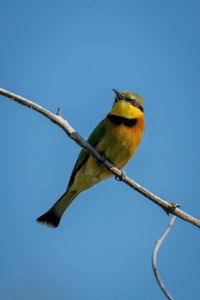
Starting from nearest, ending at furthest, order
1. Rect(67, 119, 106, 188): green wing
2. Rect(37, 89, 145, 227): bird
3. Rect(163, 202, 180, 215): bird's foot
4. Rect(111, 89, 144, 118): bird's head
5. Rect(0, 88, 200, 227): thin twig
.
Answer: Rect(0, 88, 200, 227): thin twig < Rect(163, 202, 180, 215): bird's foot < Rect(37, 89, 145, 227): bird < Rect(67, 119, 106, 188): green wing < Rect(111, 89, 144, 118): bird's head

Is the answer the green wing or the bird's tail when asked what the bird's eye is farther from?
the bird's tail

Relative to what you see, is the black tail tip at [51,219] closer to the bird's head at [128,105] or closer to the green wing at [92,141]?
the green wing at [92,141]

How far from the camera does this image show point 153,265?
3.71 metres

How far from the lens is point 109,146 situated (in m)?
5.29

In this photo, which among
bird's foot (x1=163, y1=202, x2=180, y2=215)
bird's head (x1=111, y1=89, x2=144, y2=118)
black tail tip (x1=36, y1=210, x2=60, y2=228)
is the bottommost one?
black tail tip (x1=36, y1=210, x2=60, y2=228)

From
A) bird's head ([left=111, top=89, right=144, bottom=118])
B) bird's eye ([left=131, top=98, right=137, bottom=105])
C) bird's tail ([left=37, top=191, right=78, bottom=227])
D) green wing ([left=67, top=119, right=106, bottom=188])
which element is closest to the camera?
green wing ([left=67, top=119, right=106, bottom=188])

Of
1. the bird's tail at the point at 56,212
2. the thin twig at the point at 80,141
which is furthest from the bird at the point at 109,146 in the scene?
the thin twig at the point at 80,141

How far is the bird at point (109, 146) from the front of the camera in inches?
210

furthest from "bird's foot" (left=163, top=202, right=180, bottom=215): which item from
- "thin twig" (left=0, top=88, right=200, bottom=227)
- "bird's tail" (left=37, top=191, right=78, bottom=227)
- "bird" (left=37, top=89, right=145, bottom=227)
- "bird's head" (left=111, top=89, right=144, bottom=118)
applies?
"bird's tail" (left=37, top=191, right=78, bottom=227)

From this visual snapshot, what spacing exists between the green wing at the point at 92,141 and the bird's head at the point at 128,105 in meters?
0.30

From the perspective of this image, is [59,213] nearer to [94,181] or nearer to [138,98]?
[94,181]

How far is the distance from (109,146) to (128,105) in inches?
31.6

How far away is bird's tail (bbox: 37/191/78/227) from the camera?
19.6 ft

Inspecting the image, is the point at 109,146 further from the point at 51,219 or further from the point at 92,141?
the point at 51,219
